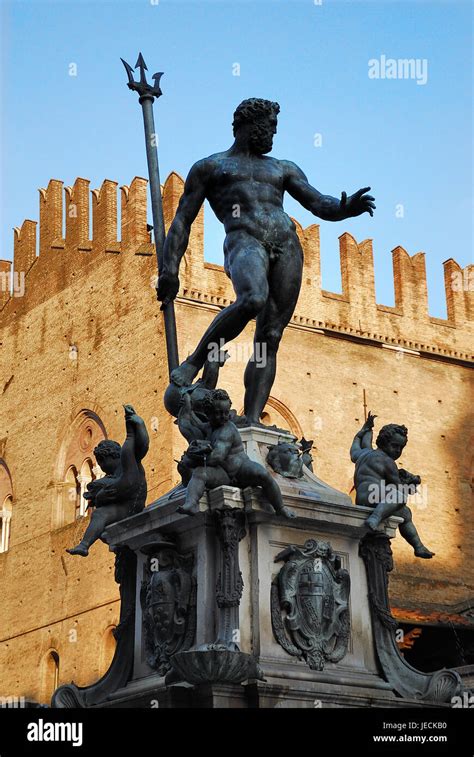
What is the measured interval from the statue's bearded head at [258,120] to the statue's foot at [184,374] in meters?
1.43

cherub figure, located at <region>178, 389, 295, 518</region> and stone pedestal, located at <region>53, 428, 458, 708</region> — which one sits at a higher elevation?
cherub figure, located at <region>178, 389, 295, 518</region>

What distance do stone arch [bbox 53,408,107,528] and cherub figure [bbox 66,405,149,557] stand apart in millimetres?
19046

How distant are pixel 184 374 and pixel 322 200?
1389mm

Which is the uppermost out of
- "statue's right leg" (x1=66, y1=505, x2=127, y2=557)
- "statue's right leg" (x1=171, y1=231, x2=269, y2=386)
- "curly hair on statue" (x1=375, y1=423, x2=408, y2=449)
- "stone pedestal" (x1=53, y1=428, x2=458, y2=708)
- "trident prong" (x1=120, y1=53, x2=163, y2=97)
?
"trident prong" (x1=120, y1=53, x2=163, y2=97)

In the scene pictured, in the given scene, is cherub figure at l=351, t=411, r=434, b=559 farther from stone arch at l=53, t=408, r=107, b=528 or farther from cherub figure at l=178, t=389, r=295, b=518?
stone arch at l=53, t=408, r=107, b=528

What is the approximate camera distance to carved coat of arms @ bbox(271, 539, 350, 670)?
7.70m

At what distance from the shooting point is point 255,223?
859cm

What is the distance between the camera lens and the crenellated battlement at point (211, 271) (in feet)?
87.4

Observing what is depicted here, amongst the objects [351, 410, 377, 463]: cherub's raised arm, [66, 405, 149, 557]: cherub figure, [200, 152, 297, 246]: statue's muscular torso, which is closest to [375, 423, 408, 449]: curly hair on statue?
[351, 410, 377, 463]: cherub's raised arm

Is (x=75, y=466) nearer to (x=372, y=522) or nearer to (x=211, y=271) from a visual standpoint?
(x=211, y=271)

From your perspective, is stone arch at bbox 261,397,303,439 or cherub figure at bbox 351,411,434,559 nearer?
cherub figure at bbox 351,411,434,559

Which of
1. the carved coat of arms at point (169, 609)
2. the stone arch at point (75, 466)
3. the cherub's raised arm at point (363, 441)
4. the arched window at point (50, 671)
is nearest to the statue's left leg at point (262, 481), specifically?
the carved coat of arms at point (169, 609)

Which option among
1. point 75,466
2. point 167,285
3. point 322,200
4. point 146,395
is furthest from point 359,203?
point 75,466

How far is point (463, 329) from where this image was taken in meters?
30.3
